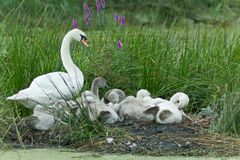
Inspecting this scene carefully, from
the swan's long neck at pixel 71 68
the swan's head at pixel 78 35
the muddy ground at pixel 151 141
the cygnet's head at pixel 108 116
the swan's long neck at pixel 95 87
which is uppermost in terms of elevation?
the swan's head at pixel 78 35

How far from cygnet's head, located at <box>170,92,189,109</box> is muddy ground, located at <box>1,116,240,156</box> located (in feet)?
1.02

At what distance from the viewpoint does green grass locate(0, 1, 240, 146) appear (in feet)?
22.2

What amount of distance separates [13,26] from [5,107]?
1.53m

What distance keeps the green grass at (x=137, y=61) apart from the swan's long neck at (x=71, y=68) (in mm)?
343

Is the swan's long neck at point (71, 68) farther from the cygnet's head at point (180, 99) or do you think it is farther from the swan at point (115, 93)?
the cygnet's head at point (180, 99)

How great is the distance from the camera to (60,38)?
7316mm

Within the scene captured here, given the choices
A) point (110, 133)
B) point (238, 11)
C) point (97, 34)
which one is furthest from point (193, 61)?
point (238, 11)

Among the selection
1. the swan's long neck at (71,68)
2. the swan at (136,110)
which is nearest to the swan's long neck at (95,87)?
the swan's long neck at (71,68)

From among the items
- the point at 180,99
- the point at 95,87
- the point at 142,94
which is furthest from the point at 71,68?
the point at 180,99

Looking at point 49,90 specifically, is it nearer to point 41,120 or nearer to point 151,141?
point 41,120

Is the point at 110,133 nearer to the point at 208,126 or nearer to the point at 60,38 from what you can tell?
the point at 208,126

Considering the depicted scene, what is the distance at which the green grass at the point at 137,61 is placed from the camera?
6773 millimetres

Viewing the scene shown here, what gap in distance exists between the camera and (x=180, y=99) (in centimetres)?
638

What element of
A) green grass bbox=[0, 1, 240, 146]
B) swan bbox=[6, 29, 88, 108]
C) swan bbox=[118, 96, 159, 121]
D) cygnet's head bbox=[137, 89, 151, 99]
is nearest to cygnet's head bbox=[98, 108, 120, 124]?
swan bbox=[118, 96, 159, 121]
